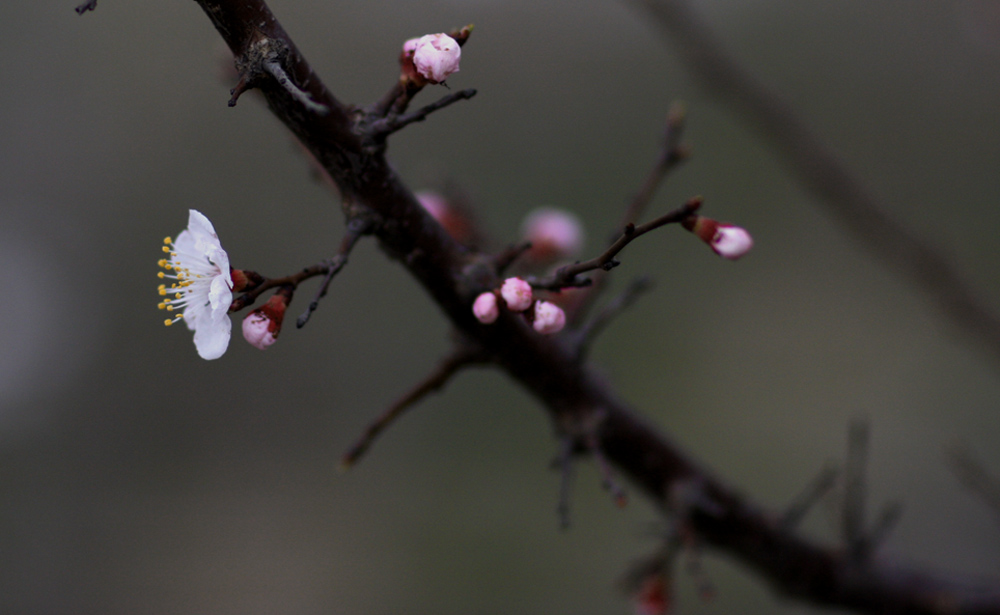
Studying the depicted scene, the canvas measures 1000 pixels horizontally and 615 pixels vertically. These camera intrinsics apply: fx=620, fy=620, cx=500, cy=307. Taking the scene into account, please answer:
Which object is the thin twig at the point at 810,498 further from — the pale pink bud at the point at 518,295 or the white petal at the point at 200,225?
the white petal at the point at 200,225

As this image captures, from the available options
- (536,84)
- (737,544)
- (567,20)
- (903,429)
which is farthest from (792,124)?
(567,20)

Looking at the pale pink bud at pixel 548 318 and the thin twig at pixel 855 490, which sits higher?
the pale pink bud at pixel 548 318

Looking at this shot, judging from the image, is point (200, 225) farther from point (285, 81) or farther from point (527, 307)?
point (527, 307)

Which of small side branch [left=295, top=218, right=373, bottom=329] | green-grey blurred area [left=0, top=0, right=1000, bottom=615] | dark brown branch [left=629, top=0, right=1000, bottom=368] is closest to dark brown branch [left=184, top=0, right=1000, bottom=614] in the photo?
small side branch [left=295, top=218, right=373, bottom=329]

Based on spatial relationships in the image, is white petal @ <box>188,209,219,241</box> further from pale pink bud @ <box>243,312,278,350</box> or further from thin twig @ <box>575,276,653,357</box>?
thin twig @ <box>575,276,653,357</box>

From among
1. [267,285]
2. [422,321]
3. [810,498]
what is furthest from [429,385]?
[422,321]

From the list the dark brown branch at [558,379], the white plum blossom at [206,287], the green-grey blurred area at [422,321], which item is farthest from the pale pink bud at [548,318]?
the green-grey blurred area at [422,321]

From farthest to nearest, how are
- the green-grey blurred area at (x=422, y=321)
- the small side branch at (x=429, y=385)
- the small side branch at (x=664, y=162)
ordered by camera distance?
the green-grey blurred area at (x=422, y=321), the small side branch at (x=664, y=162), the small side branch at (x=429, y=385)
